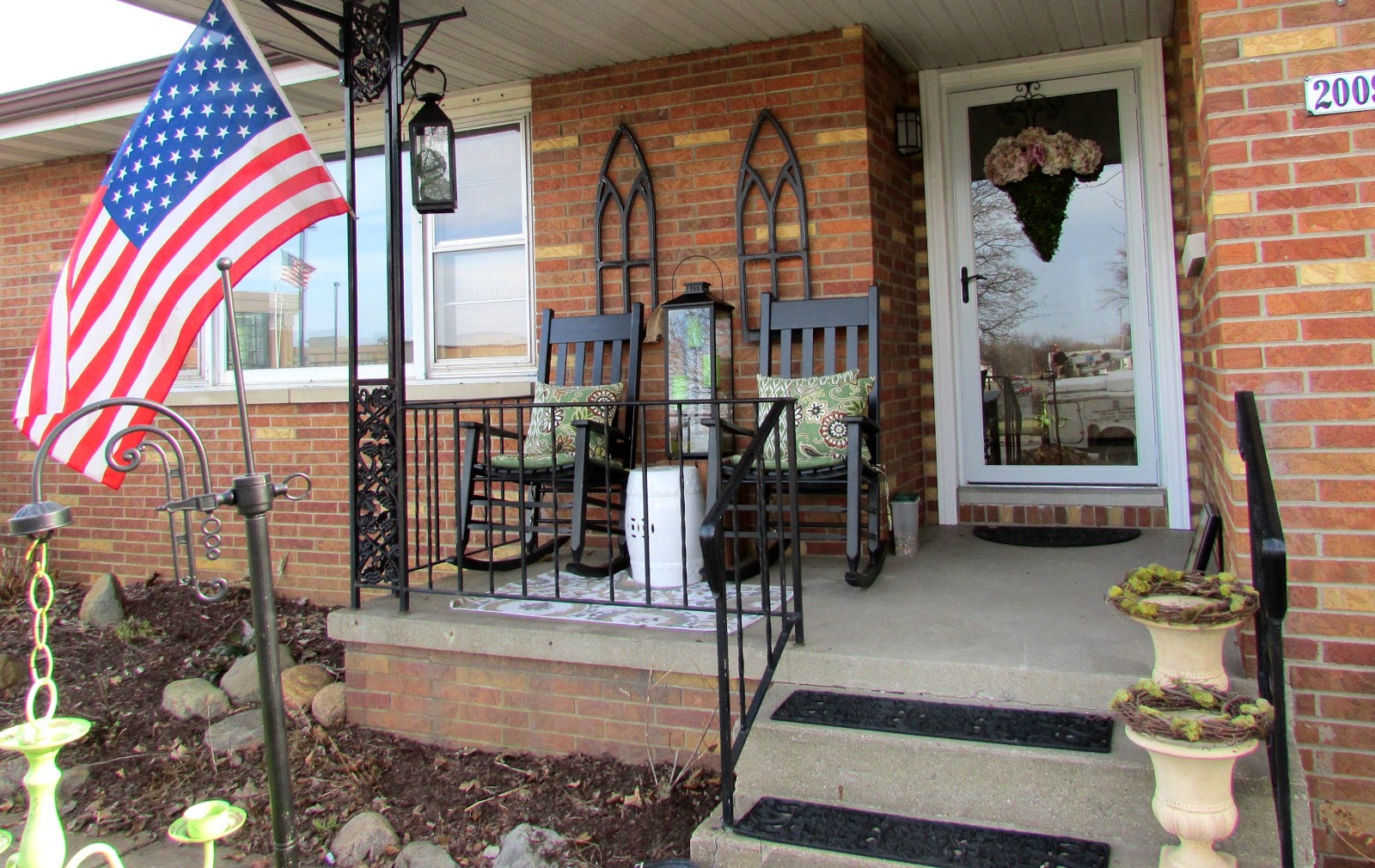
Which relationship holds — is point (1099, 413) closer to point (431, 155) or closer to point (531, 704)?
point (531, 704)

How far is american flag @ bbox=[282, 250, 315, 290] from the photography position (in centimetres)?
520

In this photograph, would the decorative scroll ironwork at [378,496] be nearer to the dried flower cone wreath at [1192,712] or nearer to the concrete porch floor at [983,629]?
the concrete porch floor at [983,629]

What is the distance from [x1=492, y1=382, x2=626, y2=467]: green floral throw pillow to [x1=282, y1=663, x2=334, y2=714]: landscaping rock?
41.9 inches

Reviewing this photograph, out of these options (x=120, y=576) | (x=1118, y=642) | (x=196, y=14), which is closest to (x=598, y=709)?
(x=1118, y=642)

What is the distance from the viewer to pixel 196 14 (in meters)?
3.59

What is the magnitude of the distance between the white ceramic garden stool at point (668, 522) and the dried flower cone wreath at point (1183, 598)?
1.59m

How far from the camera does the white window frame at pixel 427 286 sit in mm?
4621

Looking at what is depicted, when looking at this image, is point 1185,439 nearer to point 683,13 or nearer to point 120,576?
Answer: point 683,13

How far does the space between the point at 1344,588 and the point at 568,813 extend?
2.04m

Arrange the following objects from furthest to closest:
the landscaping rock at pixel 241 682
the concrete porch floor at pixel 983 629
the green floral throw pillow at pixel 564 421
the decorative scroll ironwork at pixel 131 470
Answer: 1. the landscaping rock at pixel 241 682
2. the green floral throw pillow at pixel 564 421
3. the concrete porch floor at pixel 983 629
4. the decorative scroll ironwork at pixel 131 470

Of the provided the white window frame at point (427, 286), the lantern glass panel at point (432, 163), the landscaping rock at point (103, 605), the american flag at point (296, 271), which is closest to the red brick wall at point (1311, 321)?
the lantern glass panel at point (432, 163)

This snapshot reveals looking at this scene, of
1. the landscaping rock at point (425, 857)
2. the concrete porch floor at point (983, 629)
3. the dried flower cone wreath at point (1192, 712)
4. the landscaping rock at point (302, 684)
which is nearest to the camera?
the dried flower cone wreath at point (1192, 712)

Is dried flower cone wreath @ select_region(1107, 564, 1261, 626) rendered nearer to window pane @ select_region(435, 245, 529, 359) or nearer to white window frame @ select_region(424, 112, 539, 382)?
white window frame @ select_region(424, 112, 539, 382)

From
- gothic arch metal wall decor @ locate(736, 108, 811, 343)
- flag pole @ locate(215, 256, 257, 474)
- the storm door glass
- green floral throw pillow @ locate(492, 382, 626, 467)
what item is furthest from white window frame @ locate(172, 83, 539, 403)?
flag pole @ locate(215, 256, 257, 474)
